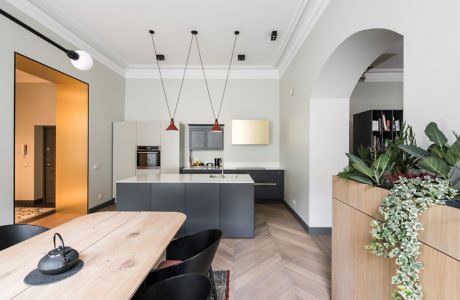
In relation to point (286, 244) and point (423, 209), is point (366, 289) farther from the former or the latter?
point (286, 244)

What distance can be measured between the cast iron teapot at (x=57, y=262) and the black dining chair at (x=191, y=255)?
1.66 ft

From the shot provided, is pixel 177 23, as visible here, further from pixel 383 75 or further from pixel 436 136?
pixel 383 75

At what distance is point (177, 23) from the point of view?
11.9ft

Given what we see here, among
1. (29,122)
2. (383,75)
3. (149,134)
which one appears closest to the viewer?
(383,75)

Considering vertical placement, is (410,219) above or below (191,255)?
above

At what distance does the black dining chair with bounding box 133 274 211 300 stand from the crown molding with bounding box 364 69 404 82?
18.3 ft

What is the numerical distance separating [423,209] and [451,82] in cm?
71

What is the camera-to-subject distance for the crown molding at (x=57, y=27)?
9.80 ft

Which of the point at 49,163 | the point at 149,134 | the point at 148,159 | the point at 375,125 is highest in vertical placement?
the point at 375,125

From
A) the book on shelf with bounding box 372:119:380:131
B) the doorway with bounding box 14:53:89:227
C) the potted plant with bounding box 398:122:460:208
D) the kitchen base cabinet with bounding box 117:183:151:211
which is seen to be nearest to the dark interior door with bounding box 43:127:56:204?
the doorway with bounding box 14:53:89:227

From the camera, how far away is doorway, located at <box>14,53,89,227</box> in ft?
13.9

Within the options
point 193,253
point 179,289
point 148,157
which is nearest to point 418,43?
point 179,289

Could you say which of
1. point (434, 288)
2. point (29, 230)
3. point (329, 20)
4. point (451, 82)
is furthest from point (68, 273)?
point (329, 20)

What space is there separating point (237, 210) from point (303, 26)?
296 cm
